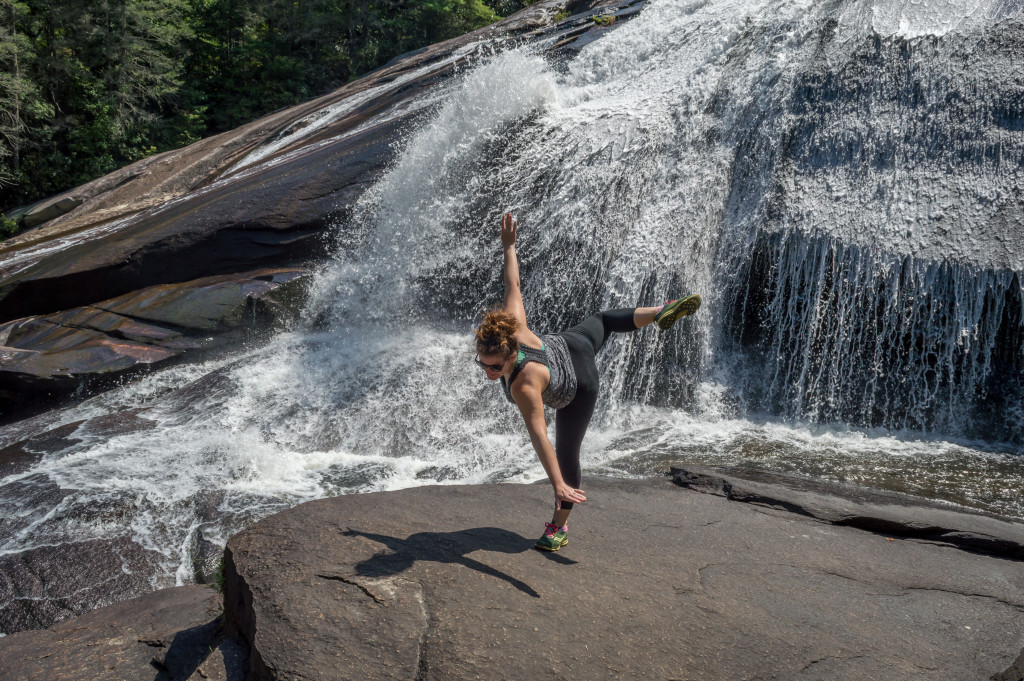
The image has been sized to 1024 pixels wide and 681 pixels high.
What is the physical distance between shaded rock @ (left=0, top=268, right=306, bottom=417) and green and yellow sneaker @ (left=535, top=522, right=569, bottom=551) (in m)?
6.12

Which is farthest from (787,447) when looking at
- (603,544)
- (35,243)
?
(35,243)

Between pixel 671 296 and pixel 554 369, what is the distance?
443 cm

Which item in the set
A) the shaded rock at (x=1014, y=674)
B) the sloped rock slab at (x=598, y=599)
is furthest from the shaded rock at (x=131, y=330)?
the shaded rock at (x=1014, y=674)

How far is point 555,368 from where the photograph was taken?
11.2ft

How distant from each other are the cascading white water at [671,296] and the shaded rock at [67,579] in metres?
0.16

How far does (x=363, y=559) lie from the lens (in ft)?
10.5

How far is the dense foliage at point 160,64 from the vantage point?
18828 mm

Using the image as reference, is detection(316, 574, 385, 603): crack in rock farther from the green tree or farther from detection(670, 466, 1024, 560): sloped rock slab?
the green tree

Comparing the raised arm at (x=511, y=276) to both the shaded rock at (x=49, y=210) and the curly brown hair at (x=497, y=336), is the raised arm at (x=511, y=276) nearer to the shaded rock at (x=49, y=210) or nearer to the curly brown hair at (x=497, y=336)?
the curly brown hair at (x=497, y=336)

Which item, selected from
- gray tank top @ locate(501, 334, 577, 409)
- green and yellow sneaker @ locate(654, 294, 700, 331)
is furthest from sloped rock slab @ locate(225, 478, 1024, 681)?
green and yellow sneaker @ locate(654, 294, 700, 331)

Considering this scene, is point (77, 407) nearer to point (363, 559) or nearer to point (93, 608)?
point (93, 608)

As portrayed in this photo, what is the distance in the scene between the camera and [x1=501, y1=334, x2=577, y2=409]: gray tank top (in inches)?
131

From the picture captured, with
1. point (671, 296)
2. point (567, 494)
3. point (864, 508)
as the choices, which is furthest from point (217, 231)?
point (864, 508)

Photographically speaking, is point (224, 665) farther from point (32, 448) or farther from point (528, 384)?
point (32, 448)
